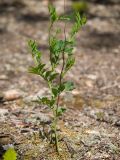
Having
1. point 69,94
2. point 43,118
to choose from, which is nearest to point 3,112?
point 43,118

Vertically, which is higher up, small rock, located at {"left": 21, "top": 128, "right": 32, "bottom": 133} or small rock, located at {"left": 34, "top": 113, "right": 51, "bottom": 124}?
small rock, located at {"left": 34, "top": 113, "right": 51, "bottom": 124}

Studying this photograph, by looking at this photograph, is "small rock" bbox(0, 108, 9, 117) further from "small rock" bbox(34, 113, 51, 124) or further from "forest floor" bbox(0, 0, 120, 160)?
"small rock" bbox(34, 113, 51, 124)

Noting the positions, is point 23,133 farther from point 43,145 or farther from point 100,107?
point 100,107

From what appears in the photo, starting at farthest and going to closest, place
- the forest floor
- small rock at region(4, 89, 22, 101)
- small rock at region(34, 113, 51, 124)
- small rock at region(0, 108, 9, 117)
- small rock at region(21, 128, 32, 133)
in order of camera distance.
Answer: small rock at region(4, 89, 22, 101), small rock at region(0, 108, 9, 117), small rock at region(34, 113, 51, 124), small rock at region(21, 128, 32, 133), the forest floor

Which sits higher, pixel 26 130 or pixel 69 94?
pixel 69 94

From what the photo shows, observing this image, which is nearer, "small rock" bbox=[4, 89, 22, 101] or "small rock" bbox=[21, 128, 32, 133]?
"small rock" bbox=[21, 128, 32, 133]

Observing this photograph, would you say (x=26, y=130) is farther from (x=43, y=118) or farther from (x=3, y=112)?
(x=3, y=112)

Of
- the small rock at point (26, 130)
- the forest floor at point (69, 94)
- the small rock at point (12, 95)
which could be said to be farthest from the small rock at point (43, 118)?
the small rock at point (12, 95)

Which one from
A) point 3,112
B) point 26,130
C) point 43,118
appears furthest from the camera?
point 3,112

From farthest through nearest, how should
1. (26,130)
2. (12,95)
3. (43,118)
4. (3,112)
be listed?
1. (12,95)
2. (3,112)
3. (43,118)
4. (26,130)

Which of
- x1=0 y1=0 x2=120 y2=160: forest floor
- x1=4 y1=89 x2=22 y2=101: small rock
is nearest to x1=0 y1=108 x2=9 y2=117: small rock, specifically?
x1=0 y1=0 x2=120 y2=160: forest floor
